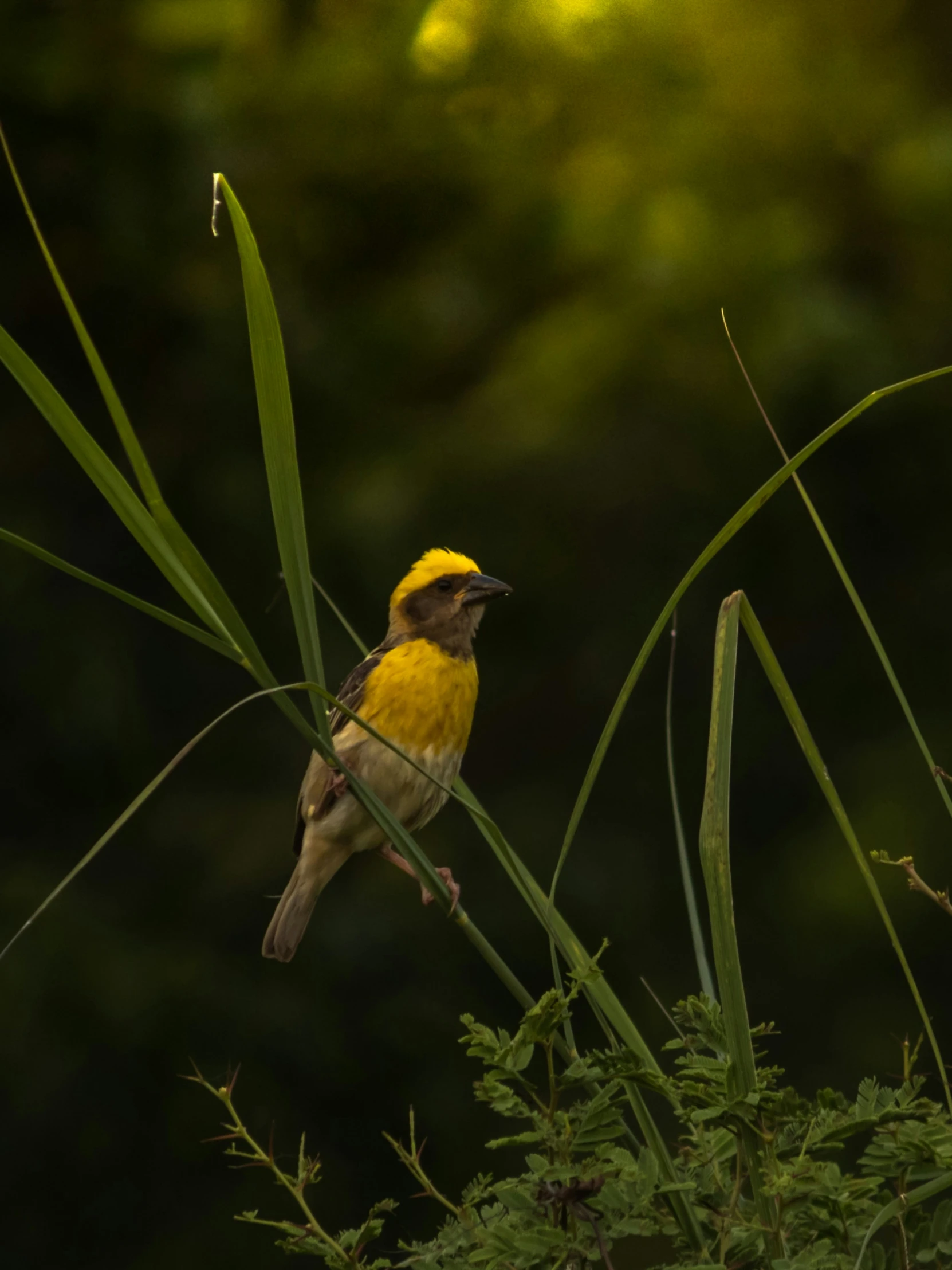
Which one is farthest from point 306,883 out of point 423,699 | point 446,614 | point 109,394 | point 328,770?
point 109,394

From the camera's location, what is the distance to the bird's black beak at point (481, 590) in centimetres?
221

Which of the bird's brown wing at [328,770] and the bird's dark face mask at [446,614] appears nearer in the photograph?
the bird's brown wing at [328,770]

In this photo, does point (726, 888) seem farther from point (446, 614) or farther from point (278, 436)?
point (446, 614)

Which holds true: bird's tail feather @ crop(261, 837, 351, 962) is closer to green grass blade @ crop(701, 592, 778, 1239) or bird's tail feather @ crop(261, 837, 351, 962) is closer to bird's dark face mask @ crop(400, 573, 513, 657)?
bird's dark face mask @ crop(400, 573, 513, 657)

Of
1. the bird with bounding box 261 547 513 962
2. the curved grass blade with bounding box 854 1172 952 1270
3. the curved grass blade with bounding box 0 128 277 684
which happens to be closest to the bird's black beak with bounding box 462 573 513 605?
the bird with bounding box 261 547 513 962

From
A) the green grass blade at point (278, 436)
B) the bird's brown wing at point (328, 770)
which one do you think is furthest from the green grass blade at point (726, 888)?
the bird's brown wing at point (328, 770)

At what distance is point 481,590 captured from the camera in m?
2.25

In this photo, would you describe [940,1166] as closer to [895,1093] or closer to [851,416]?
[895,1093]

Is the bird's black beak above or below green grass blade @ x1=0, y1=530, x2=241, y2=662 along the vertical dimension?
below

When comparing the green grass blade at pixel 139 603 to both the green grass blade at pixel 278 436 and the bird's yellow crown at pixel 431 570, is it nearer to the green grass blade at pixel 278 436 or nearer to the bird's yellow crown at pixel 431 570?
the green grass blade at pixel 278 436

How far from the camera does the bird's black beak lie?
221 centimetres

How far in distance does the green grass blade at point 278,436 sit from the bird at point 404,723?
1.14 meters

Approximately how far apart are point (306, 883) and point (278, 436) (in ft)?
4.66

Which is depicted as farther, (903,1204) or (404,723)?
(404,723)
